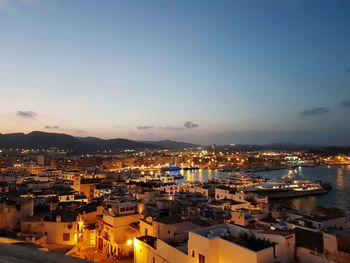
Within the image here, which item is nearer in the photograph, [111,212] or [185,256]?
[185,256]

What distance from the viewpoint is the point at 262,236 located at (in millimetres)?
7078

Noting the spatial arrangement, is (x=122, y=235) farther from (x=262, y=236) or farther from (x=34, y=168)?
(x=34, y=168)

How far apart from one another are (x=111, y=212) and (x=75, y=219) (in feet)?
4.12

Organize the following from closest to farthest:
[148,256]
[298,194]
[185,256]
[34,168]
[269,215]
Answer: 1. [185,256]
2. [148,256]
3. [269,215]
4. [298,194]
5. [34,168]

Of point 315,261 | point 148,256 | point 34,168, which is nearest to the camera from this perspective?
point 315,261

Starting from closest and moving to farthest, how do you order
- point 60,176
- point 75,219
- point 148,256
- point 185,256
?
point 185,256
point 148,256
point 75,219
point 60,176

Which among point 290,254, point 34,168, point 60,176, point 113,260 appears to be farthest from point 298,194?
point 34,168

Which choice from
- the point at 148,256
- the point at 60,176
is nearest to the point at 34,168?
the point at 60,176

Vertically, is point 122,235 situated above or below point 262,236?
below

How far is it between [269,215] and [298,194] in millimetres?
22233

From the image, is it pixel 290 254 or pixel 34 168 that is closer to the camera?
pixel 290 254

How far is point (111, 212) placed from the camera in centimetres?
1254

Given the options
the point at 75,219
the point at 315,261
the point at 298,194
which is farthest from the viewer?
the point at 298,194

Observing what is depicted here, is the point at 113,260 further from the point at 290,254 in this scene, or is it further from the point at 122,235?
the point at 290,254
